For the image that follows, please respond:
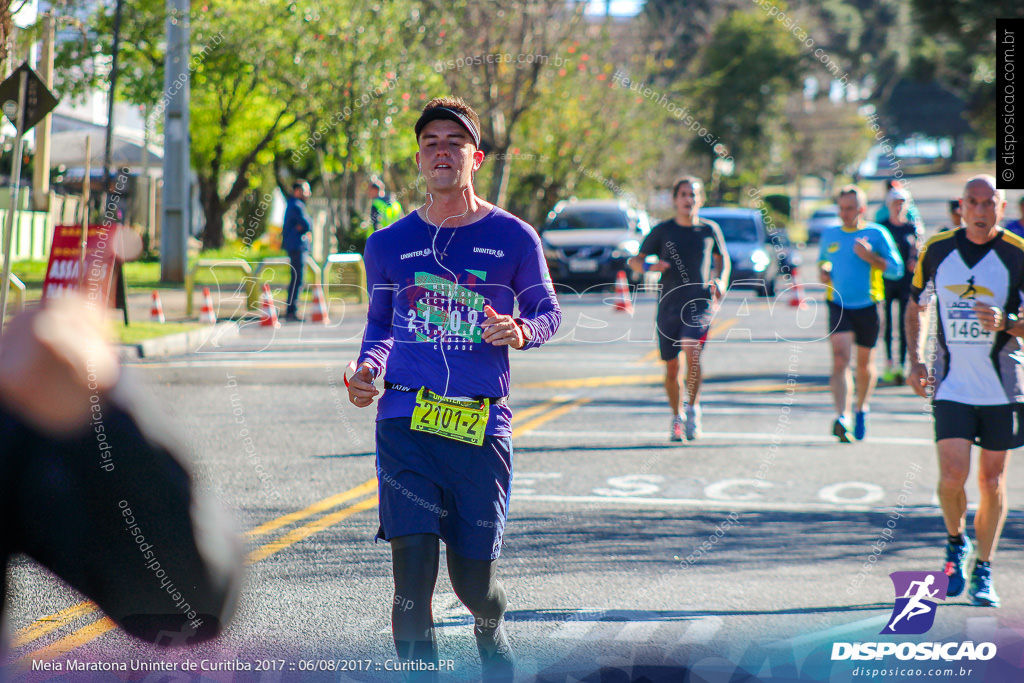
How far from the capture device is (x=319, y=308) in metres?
20.7

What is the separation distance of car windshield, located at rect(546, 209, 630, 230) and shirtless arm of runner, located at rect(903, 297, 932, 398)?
65.4 feet

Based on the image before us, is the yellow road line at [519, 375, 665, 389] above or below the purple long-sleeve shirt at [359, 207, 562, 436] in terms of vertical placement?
below

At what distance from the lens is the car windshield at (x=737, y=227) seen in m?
25.1

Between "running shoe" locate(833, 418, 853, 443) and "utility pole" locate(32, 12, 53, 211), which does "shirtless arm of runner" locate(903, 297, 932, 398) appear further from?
"utility pole" locate(32, 12, 53, 211)

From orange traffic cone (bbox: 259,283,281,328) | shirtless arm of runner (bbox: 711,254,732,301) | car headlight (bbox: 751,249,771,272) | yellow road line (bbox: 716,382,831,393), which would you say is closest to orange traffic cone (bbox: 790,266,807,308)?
car headlight (bbox: 751,249,771,272)

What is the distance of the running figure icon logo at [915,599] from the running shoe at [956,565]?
0.03m

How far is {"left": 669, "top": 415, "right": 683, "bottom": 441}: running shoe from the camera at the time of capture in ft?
33.1

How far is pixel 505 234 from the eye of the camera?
404 centimetres

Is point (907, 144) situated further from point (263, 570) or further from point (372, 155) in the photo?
point (263, 570)

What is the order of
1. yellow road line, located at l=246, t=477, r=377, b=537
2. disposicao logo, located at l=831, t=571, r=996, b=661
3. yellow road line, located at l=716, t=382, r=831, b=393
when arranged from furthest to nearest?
yellow road line, located at l=716, t=382, r=831, b=393, yellow road line, located at l=246, t=477, r=377, b=537, disposicao logo, located at l=831, t=571, r=996, b=661

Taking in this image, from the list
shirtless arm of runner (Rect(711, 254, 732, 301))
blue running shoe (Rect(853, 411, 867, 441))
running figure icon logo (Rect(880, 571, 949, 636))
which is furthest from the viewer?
blue running shoe (Rect(853, 411, 867, 441))

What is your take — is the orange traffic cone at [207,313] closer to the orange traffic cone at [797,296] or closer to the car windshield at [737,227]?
the orange traffic cone at [797,296]

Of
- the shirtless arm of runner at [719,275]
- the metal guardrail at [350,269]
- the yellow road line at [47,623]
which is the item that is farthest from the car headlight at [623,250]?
the yellow road line at [47,623]

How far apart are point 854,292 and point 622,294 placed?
46.9 ft
